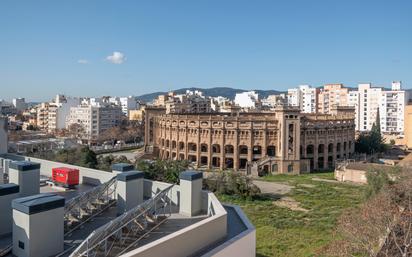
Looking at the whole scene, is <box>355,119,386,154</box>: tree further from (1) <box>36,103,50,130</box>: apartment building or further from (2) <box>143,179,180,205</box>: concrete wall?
(1) <box>36,103,50,130</box>: apartment building

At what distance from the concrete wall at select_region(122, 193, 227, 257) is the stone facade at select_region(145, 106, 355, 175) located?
4584 cm

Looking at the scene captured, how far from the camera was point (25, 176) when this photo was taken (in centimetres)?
1327

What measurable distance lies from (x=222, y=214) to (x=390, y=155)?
2885 inches

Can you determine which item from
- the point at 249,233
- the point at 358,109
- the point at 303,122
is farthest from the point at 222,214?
the point at 358,109

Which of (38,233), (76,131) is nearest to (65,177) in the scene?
(38,233)

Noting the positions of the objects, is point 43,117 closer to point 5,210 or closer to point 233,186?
point 233,186

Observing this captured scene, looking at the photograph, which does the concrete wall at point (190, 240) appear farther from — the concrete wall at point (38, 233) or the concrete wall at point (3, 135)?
the concrete wall at point (3, 135)

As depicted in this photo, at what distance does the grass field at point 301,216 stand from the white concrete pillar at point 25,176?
1708 cm

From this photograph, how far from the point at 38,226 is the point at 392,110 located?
118m

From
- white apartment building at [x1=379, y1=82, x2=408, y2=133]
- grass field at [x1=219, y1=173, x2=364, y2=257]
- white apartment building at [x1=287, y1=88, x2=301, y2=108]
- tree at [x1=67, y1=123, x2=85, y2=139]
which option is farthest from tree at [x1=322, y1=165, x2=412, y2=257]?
white apartment building at [x1=287, y1=88, x2=301, y2=108]

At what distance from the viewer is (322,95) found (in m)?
134

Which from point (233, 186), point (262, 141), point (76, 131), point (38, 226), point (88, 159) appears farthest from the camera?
point (76, 131)

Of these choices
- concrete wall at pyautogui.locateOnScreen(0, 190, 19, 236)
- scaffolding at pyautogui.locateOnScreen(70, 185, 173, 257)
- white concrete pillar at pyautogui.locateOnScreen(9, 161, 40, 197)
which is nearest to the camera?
scaffolding at pyautogui.locateOnScreen(70, 185, 173, 257)

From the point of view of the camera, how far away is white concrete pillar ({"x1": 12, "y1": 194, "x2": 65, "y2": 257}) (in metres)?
9.26
